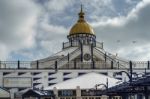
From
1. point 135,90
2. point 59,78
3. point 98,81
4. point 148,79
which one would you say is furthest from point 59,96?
point 148,79

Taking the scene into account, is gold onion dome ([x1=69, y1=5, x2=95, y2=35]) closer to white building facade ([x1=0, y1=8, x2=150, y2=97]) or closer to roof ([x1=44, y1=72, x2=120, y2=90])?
white building facade ([x1=0, y1=8, x2=150, y2=97])

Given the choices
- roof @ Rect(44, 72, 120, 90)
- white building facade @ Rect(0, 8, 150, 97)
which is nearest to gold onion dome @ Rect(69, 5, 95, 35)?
white building facade @ Rect(0, 8, 150, 97)

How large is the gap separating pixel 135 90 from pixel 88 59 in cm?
6090

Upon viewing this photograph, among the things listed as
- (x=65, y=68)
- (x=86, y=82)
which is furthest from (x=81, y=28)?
(x=86, y=82)

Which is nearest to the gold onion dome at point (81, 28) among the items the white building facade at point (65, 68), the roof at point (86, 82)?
the white building facade at point (65, 68)

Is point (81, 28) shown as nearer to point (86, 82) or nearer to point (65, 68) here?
point (65, 68)

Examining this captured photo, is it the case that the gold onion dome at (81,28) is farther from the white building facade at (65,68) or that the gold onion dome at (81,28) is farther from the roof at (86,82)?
the roof at (86,82)

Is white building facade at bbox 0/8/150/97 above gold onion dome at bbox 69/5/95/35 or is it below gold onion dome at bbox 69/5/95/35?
below

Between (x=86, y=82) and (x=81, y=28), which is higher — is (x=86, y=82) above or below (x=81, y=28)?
below

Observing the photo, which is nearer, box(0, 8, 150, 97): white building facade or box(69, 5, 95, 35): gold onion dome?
box(0, 8, 150, 97): white building facade

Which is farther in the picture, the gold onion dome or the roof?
the gold onion dome

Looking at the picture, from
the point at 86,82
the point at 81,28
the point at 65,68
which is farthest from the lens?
the point at 81,28

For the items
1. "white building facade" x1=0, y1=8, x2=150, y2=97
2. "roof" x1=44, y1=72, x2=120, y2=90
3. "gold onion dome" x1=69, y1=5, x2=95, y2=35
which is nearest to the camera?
"roof" x1=44, y1=72, x2=120, y2=90

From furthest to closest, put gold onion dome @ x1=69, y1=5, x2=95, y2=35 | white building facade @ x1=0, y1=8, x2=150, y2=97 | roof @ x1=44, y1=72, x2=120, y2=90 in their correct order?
gold onion dome @ x1=69, y1=5, x2=95, y2=35 → white building facade @ x1=0, y1=8, x2=150, y2=97 → roof @ x1=44, y1=72, x2=120, y2=90
